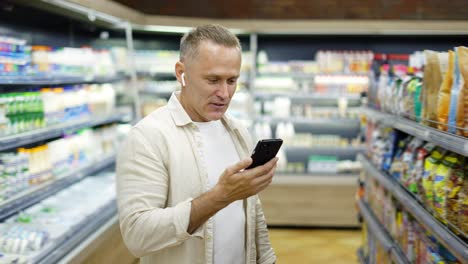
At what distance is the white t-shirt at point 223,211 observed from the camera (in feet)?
6.56

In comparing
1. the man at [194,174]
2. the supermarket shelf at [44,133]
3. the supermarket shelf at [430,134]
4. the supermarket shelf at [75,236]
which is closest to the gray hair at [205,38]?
the man at [194,174]

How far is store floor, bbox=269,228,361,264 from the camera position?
5.35 meters

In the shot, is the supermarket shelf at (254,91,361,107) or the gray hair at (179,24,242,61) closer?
the gray hair at (179,24,242,61)

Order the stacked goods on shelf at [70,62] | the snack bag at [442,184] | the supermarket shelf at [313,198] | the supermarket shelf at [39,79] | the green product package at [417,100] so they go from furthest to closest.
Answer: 1. the supermarket shelf at [313,198]
2. the stacked goods on shelf at [70,62]
3. the supermarket shelf at [39,79]
4. the green product package at [417,100]
5. the snack bag at [442,184]

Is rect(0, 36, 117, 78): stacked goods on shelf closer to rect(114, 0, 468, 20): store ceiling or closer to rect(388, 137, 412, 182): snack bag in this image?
rect(388, 137, 412, 182): snack bag

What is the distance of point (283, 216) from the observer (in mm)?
6488

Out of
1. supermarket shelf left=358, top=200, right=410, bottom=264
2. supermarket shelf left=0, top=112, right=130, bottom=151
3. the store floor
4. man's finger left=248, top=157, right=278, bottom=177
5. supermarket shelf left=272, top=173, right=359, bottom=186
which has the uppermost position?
man's finger left=248, top=157, right=278, bottom=177

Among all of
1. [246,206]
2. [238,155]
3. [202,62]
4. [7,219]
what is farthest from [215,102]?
[7,219]

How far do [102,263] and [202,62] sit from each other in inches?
97.6

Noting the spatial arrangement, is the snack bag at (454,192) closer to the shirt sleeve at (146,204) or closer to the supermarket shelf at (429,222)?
the supermarket shelf at (429,222)

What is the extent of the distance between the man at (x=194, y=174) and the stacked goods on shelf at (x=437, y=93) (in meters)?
0.90

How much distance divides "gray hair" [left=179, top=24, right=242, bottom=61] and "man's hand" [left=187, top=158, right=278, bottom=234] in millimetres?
459

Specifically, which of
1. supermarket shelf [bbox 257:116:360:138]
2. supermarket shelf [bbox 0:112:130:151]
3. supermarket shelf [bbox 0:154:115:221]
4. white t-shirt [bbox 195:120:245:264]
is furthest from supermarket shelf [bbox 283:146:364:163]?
white t-shirt [bbox 195:120:245:264]

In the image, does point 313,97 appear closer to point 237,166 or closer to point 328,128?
point 328,128
